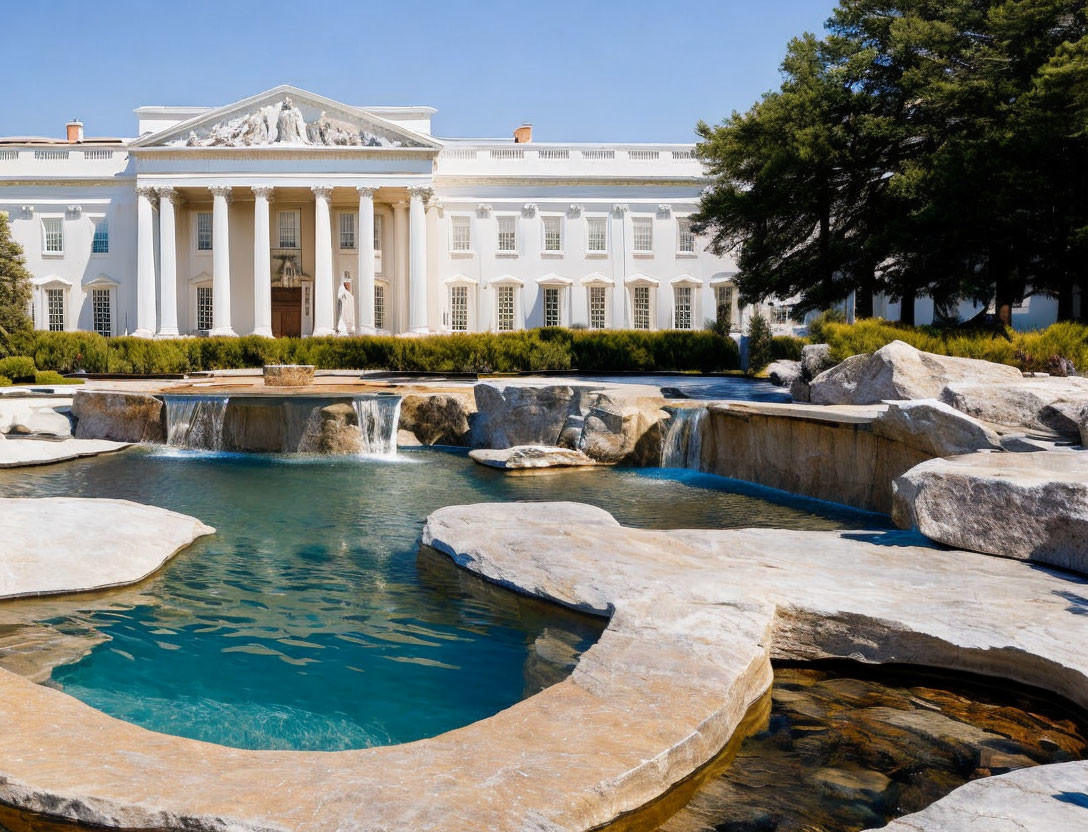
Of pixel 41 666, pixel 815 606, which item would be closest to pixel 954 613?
pixel 815 606

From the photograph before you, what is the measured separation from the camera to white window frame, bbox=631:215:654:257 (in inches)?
2078

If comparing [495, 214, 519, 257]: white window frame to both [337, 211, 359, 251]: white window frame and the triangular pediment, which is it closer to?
the triangular pediment

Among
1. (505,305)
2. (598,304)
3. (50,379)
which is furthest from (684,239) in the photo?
(50,379)

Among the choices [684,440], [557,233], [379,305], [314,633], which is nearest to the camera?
[314,633]

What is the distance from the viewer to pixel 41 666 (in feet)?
19.4

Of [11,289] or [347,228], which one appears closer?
[11,289]

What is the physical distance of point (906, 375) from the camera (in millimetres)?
14719

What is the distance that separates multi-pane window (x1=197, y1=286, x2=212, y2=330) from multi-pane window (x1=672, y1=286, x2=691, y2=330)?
26221mm

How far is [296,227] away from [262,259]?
14.7 ft

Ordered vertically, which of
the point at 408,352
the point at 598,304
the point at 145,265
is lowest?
the point at 408,352

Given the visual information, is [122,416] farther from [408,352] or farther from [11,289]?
[11,289]

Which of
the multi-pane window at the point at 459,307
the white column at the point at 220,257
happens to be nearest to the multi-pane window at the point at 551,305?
the multi-pane window at the point at 459,307

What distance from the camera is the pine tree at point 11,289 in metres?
33.5

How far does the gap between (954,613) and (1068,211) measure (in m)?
18.2
